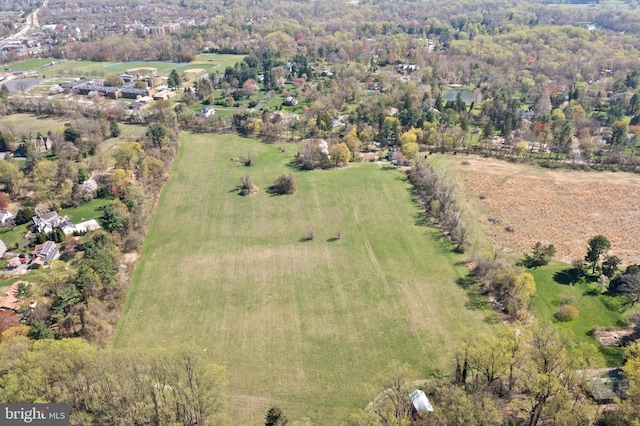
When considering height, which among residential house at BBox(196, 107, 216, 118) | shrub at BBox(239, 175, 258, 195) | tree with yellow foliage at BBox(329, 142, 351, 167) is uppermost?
residential house at BBox(196, 107, 216, 118)

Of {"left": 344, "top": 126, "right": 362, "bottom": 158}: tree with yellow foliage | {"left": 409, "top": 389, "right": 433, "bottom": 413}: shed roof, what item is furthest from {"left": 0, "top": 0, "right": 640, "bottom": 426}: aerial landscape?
{"left": 344, "top": 126, "right": 362, "bottom": 158}: tree with yellow foliage

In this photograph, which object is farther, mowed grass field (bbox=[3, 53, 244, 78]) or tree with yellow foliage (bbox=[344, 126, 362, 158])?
mowed grass field (bbox=[3, 53, 244, 78])

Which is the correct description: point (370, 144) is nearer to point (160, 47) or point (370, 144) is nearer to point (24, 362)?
point (24, 362)

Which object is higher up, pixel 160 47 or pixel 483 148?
pixel 160 47

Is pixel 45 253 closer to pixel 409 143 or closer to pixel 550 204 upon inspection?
pixel 409 143

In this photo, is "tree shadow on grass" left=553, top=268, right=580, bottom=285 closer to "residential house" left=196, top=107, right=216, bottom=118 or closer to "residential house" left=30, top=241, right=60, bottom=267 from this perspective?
"residential house" left=30, top=241, right=60, bottom=267

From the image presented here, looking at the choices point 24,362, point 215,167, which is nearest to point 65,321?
point 24,362

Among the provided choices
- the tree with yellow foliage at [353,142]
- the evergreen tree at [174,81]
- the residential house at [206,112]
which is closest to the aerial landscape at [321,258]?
the tree with yellow foliage at [353,142]
